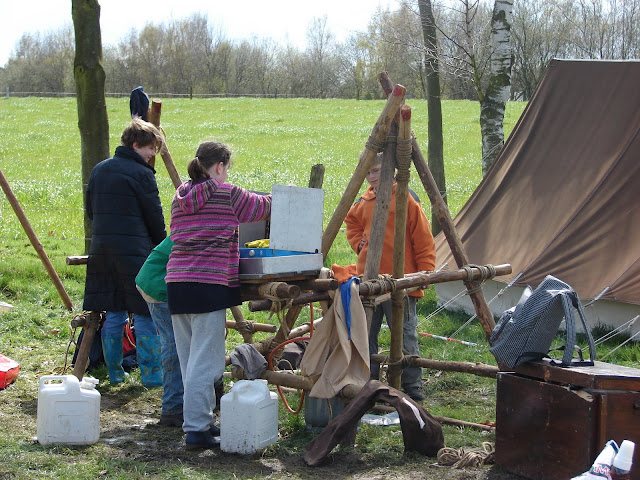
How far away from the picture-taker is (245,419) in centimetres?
397

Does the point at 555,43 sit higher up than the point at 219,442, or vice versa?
the point at 555,43

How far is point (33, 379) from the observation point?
18.0ft

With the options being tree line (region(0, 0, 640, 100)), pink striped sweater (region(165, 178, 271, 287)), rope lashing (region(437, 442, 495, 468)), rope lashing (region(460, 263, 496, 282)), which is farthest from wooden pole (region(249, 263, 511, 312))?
tree line (region(0, 0, 640, 100))

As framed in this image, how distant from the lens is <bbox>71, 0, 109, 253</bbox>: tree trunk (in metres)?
7.00

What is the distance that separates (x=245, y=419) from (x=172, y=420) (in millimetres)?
819

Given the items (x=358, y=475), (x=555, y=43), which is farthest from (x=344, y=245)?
(x=555, y=43)

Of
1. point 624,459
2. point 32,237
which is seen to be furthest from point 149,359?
point 624,459

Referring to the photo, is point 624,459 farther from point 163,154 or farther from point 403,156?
point 163,154

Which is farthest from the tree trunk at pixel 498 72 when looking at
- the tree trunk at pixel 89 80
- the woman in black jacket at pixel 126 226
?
the woman in black jacket at pixel 126 226

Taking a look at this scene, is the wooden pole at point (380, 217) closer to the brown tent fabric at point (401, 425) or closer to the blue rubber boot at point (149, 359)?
the brown tent fabric at point (401, 425)

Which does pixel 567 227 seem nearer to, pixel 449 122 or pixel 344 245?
pixel 344 245

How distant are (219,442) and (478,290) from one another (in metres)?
1.97

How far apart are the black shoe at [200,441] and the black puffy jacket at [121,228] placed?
53.7 inches

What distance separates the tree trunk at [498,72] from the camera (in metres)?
8.61
